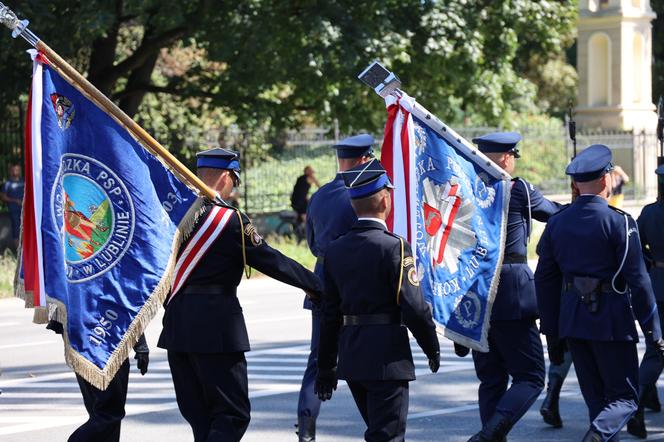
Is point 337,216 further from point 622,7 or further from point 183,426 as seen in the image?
point 622,7

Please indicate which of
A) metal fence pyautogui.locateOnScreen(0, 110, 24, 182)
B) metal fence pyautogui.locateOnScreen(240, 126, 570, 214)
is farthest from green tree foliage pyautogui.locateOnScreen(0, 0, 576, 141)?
metal fence pyautogui.locateOnScreen(240, 126, 570, 214)

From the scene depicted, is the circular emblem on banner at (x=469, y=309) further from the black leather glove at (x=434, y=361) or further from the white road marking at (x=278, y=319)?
the white road marking at (x=278, y=319)

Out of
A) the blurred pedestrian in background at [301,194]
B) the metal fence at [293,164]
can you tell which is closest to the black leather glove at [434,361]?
the blurred pedestrian in background at [301,194]

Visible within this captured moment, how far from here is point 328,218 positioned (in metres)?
7.98

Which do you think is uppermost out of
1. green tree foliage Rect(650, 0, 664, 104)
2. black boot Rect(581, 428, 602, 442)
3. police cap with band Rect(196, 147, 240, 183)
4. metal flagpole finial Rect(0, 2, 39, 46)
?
green tree foliage Rect(650, 0, 664, 104)

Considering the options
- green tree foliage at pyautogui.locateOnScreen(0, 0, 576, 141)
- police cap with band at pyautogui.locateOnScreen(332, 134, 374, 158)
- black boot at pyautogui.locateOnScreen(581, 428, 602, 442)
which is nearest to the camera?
black boot at pyautogui.locateOnScreen(581, 428, 602, 442)

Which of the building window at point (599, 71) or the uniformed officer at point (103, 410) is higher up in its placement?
the building window at point (599, 71)

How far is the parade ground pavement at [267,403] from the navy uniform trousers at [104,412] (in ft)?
5.33

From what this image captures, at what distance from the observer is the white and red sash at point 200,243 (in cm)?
655

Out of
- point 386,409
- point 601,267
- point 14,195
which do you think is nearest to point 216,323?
point 386,409

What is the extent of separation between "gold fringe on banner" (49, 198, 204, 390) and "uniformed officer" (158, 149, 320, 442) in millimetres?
58

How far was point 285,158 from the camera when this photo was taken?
1089 inches

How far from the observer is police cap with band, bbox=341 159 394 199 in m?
6.12

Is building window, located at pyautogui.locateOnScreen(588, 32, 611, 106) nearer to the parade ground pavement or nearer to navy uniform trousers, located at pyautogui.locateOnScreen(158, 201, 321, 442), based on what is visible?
the parade ground pavement
